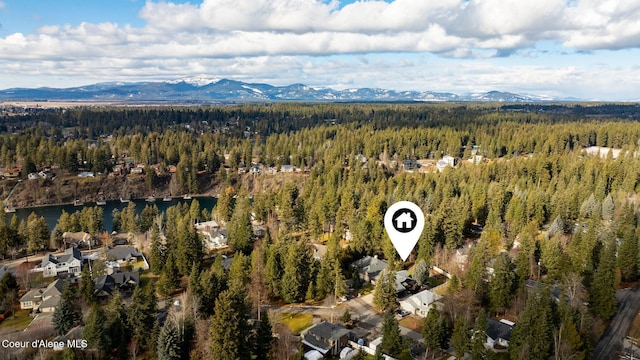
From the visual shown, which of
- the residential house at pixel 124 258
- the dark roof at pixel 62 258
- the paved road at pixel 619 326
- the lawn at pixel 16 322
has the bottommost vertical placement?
the lawn at pixel 16 322

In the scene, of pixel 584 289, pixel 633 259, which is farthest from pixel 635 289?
pixel 584 289

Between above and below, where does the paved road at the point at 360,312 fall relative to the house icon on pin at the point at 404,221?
below

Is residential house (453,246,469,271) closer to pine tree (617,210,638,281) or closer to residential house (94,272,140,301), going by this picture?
pine tree (617,210,638,281)

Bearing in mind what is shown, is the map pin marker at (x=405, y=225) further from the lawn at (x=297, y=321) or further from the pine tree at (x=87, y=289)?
the pine tree at (x=87, y=289)

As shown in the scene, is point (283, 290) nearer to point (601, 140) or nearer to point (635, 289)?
point (635, 289)

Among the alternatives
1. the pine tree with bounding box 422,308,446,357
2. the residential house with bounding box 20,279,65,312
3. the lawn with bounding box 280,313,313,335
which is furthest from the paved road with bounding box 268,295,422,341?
the residential house with bounding box 20,279,65,312

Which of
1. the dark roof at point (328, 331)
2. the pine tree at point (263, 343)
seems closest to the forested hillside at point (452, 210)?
the dark roof at point (328, 331)

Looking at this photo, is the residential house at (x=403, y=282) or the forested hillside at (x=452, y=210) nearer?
the forested hillside at (x=452, y=210)
